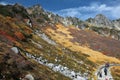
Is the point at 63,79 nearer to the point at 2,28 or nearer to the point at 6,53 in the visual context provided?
the point at 6,53

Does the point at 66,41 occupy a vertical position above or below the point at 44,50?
above

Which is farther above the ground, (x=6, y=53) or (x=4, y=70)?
(x=6, y=53)

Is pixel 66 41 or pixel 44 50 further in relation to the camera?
pixel 66 41

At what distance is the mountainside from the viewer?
4353cm

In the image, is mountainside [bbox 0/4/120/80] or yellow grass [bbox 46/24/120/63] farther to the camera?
yellow grass [bbox 46/24/120/63]

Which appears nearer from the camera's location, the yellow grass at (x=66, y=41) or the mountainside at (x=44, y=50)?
the mountainside at (x=44, y=50)

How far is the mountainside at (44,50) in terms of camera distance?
143 feet

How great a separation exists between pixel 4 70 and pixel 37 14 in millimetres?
157261

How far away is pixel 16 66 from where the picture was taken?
40.7 meters

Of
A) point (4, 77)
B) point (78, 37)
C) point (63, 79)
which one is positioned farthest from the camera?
point (78, 37)

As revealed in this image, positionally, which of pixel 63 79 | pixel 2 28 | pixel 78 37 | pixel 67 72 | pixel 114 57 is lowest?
pixel 63 79

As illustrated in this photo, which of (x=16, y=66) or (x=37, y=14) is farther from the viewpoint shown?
(x=37, y=14)

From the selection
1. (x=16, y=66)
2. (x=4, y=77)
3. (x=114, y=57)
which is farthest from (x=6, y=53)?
(x=114, y=57)

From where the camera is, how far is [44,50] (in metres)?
90.5
